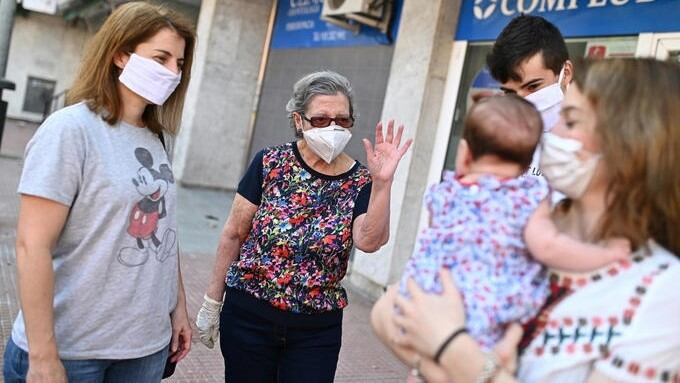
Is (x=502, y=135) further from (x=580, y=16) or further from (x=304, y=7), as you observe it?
(x=304, y=7)

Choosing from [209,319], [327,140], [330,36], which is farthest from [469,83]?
[209,319]

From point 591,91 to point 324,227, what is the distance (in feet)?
4.55

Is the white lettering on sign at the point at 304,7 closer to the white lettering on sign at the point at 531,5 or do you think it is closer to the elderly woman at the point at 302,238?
the white lettering on sign at the point at 531,5

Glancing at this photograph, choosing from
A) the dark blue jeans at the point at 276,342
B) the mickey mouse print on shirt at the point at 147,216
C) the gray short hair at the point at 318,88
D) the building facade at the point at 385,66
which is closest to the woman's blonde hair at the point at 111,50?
the mickey mouse print on shirt at the point at 147,216

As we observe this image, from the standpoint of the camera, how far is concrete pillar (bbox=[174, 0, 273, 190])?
36.3ft

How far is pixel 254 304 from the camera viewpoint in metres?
2.60

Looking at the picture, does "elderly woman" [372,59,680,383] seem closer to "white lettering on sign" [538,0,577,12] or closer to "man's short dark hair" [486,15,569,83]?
"man's short dark hair" [486,15,569,83]

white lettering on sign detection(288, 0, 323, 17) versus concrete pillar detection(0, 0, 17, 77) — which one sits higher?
white lettering on sign detection(288, 0, 323, 17)

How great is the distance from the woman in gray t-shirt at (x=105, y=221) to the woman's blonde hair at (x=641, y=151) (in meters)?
1.42

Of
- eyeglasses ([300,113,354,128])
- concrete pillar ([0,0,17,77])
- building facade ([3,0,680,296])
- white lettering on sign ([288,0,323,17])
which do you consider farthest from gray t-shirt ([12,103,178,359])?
white lettering on sign ([288,0,323,17])

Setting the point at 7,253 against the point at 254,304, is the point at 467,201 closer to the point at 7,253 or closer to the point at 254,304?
the point at 254,304

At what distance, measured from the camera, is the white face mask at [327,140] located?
2.62m

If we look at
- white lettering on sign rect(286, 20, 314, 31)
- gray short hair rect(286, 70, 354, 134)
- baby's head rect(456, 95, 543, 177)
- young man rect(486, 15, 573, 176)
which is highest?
white lettering on sign rect(286, 20, 314, 31)

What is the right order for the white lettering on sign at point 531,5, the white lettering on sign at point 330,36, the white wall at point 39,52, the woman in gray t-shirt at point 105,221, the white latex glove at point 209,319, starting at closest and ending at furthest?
the woman in gray t-shirt at point 105,221, the white latex glove at point 209,319, the white lettering on sign at point 531,5, the white lettering on sign at point 330,36, the white wall at point 39,52
